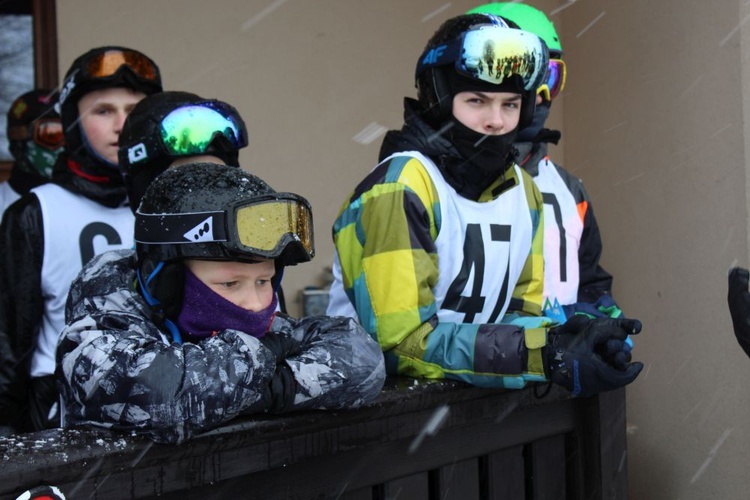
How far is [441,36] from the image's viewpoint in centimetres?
299

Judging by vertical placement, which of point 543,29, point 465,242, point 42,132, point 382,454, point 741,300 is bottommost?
point 382,454

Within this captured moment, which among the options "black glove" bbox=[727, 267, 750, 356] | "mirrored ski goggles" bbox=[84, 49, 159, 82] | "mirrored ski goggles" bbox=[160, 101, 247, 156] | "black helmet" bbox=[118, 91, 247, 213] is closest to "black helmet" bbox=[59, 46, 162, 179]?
"mirrored ski goggles" bbox=[84, 49, 159, 82]

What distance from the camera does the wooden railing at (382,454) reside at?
5.75ft

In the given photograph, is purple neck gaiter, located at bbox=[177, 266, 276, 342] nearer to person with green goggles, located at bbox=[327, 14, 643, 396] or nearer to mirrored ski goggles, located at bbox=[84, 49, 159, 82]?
person with green goggles, located at bbox=[327, 14, 643, 396]

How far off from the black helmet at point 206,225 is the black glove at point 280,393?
285mm

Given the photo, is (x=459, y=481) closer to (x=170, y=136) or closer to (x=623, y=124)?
(x=170, y=136)

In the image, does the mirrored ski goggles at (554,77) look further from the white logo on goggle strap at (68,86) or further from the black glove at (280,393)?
the black glove at (280,393)

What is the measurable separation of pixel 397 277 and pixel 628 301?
107 inches

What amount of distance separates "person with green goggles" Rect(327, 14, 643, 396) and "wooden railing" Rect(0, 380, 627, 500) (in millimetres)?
167

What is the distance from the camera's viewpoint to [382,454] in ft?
7.39

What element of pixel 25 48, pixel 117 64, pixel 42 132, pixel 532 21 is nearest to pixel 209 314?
pixel 117 64

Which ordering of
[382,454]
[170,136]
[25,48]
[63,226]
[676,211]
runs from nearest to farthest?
[382,454] < [170,136] < [63,226] < [676,211] < [25,48]

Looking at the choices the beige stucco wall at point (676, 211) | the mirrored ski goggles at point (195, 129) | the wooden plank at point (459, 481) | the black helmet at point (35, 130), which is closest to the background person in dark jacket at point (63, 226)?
the mirrored ski goggles at point (195, 129)

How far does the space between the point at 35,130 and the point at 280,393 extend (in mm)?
3605
